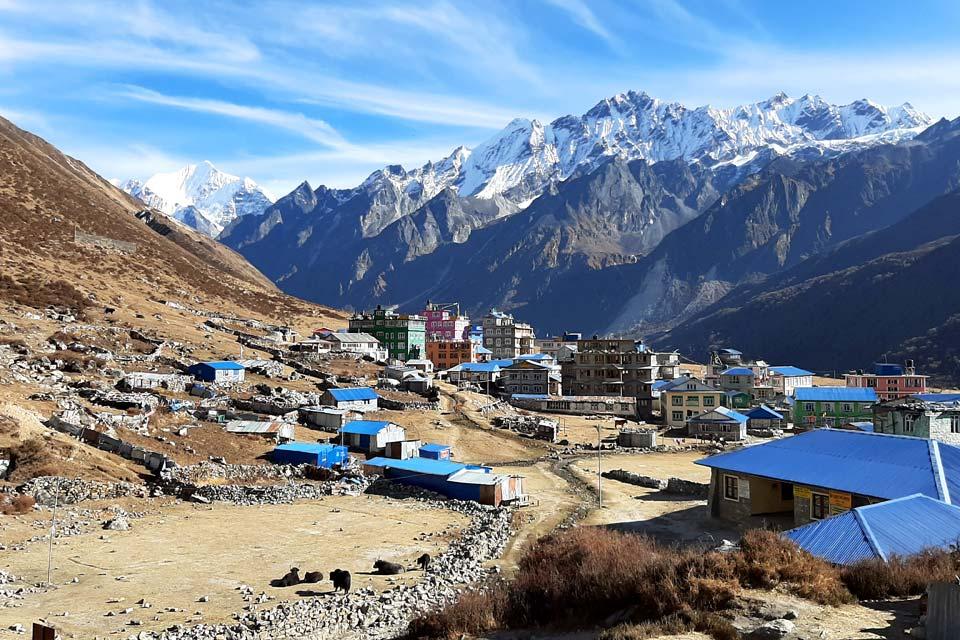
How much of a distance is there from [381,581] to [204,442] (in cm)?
2856

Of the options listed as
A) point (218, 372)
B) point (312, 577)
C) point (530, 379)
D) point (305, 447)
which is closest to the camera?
point (312, 577)

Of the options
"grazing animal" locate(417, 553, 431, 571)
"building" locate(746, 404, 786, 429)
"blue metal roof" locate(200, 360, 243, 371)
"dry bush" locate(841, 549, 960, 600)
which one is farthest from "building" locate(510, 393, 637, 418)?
"dry bush" locate(841, 549, 960, 600)

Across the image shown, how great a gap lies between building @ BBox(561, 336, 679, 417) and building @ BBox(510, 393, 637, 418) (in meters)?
9.66

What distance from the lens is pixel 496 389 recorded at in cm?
10819

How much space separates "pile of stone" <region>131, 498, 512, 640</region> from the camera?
77.9 feet

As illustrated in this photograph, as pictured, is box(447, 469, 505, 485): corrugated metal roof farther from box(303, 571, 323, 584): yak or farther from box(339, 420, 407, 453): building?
box(303, 571, 323, 584): yak

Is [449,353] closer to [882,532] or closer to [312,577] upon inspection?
[312,577]

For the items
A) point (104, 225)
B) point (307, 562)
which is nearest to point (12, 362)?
point (307, 562)

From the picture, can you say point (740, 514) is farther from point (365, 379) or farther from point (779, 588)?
point (365, 379)

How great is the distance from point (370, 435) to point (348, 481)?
10043mm

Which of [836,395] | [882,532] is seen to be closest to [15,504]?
[882,532]

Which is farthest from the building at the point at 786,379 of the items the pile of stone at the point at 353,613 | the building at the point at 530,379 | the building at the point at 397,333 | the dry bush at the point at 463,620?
the dry bush at the point at 463,620

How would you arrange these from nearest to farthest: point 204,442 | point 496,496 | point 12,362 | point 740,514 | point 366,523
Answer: point 740,514
point 366,523
point 496,496
point 204,442
point 12,362

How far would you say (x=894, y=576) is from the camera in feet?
69.6
